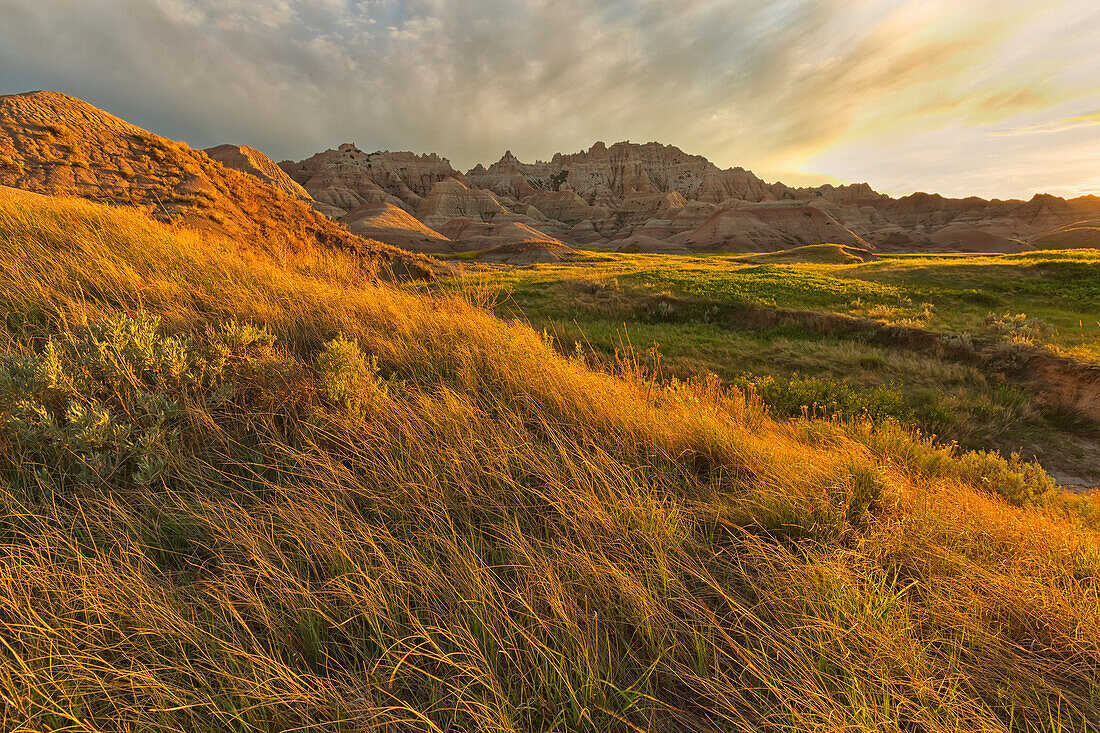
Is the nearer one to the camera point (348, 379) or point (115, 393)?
point (115, 393)

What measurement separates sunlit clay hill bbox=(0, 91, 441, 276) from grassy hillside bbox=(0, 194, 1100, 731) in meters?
6.86

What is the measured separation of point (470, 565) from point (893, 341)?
11.8 metres

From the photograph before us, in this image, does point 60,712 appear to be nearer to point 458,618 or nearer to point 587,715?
point 458,618

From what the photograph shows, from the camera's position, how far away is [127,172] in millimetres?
9859

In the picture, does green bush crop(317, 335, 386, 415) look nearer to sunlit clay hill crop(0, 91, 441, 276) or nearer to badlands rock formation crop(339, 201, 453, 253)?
sunlit clay hill crop(0, 91, 441, 276)

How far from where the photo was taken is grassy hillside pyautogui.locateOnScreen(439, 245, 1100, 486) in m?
6.23

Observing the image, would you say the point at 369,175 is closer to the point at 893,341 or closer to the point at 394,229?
the point at 394,229

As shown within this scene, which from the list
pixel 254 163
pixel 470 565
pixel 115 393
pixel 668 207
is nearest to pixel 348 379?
pixel 115 393

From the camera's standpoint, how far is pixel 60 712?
47.8 inches

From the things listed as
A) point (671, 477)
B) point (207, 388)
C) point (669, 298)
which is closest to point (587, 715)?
point (671, 477)

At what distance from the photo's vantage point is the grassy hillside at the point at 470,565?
1347mm

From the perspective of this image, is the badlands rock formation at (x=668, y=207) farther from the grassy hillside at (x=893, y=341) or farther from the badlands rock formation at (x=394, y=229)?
the grassy hillside at (x=893, y=341)

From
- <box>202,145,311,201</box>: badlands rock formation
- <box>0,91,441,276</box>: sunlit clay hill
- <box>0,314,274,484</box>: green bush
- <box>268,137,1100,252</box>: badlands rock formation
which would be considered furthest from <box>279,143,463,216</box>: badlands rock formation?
<box>0,314,274,484</box>: green bush

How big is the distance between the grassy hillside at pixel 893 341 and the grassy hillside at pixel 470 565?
10.8 ft
